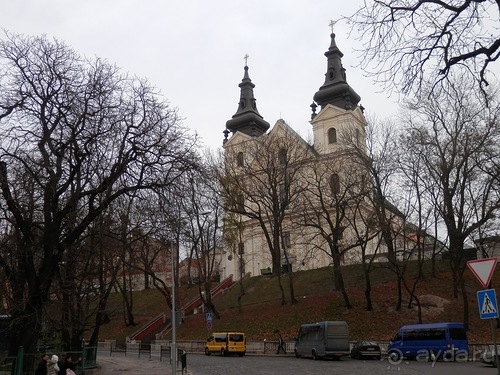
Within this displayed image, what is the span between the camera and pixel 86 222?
18.3 m

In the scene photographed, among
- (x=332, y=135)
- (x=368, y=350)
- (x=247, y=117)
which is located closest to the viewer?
(x=368, y=350)

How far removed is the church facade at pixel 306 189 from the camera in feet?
135

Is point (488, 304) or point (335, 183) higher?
point (335, 183)

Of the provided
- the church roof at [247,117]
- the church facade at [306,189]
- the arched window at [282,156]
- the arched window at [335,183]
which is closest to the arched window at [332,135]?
the church facade at [306,189]

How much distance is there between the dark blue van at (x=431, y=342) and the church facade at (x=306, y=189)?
8.44m

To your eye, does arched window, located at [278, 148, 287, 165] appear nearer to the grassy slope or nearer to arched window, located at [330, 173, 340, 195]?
arched window, located at [330, 173, 340, 195]

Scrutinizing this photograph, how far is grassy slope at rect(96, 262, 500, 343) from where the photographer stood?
1491 inches

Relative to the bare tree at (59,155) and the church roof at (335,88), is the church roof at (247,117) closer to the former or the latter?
the church roof at (335,88)

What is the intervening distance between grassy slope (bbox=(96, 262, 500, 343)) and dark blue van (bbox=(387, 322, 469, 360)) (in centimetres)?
406

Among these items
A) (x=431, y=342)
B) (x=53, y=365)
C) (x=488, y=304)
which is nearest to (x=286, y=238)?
(x=431, y=342)

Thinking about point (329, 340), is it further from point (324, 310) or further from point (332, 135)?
point (332, 135)

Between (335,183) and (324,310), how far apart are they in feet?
32.6

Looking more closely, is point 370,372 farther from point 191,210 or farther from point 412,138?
point 412,138

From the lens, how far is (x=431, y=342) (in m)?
30.0
